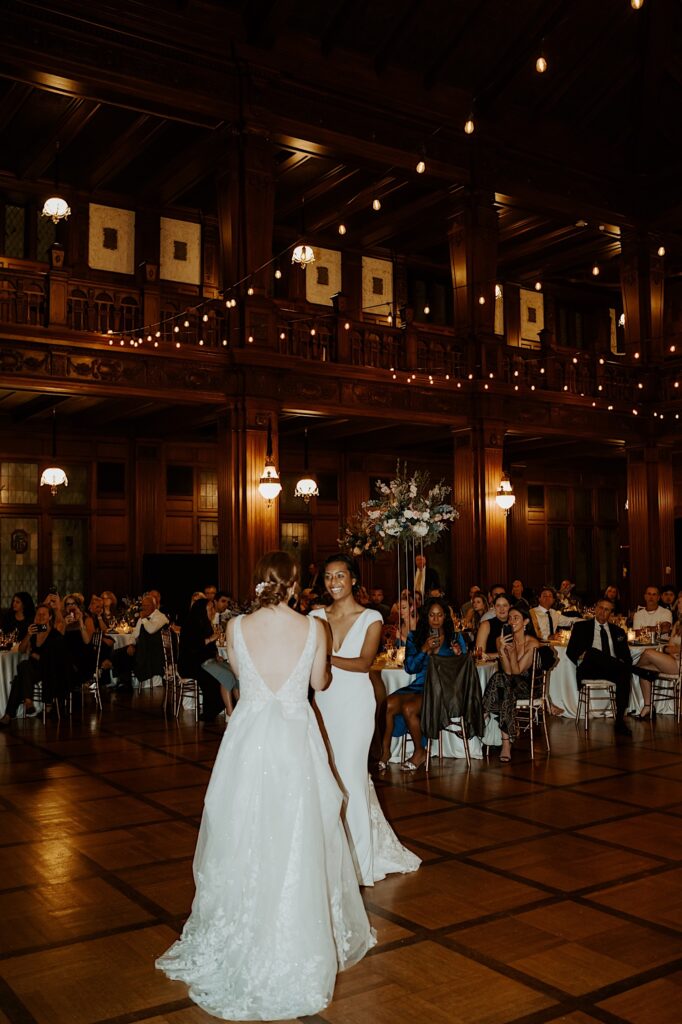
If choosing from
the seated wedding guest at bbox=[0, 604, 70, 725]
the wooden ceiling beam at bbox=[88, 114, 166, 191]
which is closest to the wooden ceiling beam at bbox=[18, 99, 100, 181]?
the wooden ceiling beam at bbox=[88, 114, 166, 191]

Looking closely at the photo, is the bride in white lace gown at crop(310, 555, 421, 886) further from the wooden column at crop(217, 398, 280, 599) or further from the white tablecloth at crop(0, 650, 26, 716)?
the wooden column at crop(217, 398, 280, 599)

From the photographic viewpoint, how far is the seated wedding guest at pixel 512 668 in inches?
290

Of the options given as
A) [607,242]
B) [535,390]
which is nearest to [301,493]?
[535,390]

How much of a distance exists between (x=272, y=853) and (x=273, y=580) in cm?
94

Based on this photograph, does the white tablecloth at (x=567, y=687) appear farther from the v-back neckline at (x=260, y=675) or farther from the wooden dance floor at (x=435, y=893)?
the v-back neckline at (x=260, y=675)

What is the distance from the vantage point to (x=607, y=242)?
1631 centimetres

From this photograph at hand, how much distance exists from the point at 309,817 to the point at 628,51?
14523 mm

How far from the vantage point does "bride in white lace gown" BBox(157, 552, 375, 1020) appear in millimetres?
3086

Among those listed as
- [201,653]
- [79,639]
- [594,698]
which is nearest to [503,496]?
[594,698]

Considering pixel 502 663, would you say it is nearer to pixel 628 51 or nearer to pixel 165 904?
pixel 165 904

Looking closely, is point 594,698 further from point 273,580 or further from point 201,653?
point 273,580

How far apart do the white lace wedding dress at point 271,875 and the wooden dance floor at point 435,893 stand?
12 cm

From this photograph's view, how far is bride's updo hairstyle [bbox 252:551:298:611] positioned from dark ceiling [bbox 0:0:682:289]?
9.13 metres

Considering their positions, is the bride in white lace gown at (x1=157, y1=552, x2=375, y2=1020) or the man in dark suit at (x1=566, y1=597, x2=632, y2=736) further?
the man in dark suit at (x1=566, y1=597, x2=632, y2=736)
